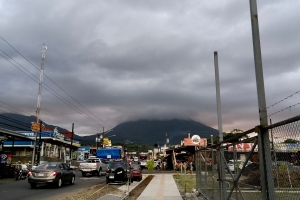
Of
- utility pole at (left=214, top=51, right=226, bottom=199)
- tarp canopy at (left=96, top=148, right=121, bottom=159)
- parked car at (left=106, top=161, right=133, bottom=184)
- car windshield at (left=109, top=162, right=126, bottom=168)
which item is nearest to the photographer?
utility pole at (left=214, top=51, right=226, bottom=199)

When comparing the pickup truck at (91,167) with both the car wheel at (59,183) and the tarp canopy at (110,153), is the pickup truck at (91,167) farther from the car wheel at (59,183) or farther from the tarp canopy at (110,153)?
the car wheel at (59,183)

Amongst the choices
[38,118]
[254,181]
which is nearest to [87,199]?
[254,181]

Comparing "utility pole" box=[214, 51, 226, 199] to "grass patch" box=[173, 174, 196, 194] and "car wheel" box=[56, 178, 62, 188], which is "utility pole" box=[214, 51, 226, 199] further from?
"car wheel" box=[56, 178, 62, 188]

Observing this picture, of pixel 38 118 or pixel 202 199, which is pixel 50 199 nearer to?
pixel 202 199

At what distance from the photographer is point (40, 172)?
62.3ft

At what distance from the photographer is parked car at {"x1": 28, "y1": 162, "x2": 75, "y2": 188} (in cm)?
1902

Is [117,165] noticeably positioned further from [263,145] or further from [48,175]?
[263,145]

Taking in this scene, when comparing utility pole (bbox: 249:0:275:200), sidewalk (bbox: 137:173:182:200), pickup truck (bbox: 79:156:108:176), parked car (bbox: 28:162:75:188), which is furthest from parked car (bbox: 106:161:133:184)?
utility pole (bbox: 249:0:275:200)

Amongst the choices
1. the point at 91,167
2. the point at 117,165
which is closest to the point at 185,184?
the point at 117,165

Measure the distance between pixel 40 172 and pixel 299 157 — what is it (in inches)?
675

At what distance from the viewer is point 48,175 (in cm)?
1911

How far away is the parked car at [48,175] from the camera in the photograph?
62.4 feet

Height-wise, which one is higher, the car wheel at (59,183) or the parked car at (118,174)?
the parked car at (118,174)

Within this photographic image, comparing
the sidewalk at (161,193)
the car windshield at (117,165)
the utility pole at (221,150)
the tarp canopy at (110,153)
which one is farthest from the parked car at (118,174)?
the tarp canopy at (110,153)
